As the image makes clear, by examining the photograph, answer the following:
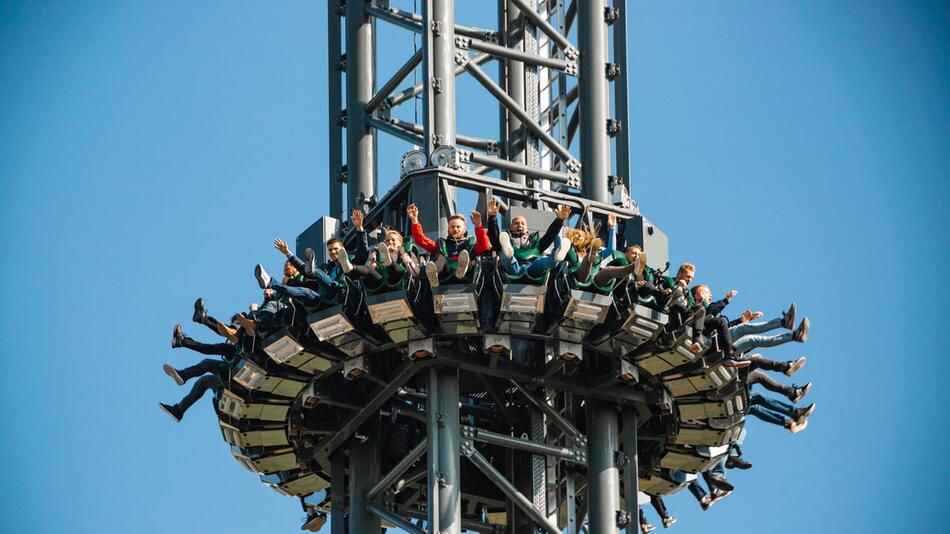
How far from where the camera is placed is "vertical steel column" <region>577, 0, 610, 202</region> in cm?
4850

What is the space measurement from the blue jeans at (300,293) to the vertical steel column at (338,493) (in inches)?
197

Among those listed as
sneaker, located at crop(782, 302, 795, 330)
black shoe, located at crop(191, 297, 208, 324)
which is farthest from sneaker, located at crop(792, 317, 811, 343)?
black shoe, located at crop(191, 297, 208, 324)

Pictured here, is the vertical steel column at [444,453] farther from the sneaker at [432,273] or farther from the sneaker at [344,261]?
the sneaker at [344,261]

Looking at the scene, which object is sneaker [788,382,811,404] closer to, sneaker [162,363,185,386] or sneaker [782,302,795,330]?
sneaker [782,302,795,330]

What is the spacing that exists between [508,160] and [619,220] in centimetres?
301

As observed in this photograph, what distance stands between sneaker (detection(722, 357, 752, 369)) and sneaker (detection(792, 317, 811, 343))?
0.98 m

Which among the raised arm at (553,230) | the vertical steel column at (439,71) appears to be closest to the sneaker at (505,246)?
the raised arm at (553,230)

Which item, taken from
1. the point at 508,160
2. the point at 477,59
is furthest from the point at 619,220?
the point at 477,59

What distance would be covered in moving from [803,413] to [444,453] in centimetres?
732

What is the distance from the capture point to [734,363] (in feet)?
153

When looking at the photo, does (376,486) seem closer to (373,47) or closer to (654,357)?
(654,357)

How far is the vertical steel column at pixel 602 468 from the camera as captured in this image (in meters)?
46.8

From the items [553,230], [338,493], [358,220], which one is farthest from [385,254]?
[338,493]

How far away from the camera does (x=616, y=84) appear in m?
50.5
